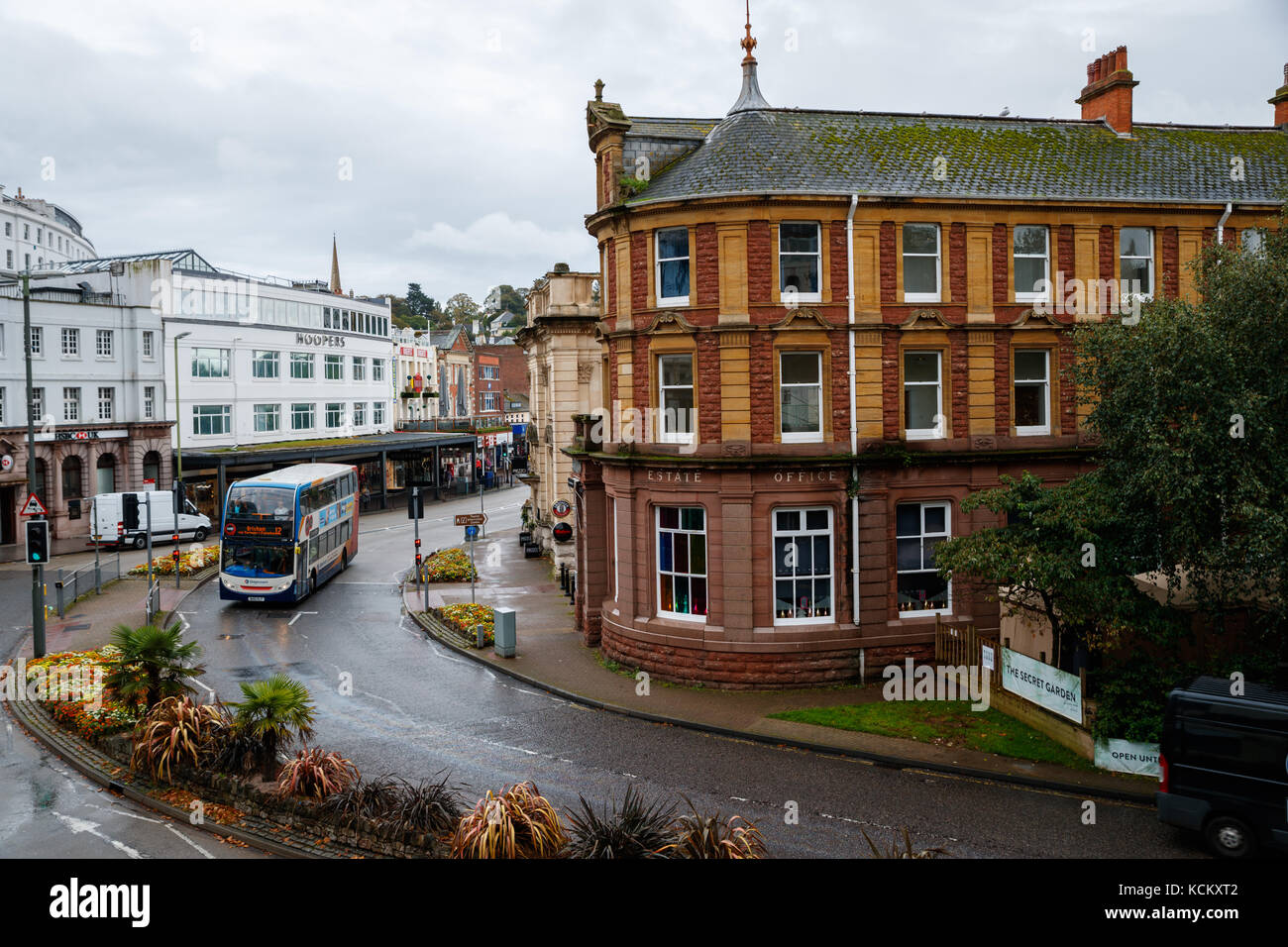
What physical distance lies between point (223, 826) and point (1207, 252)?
19.0 metres

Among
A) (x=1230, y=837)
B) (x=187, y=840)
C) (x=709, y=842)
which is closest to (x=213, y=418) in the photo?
(x=187, y=840)

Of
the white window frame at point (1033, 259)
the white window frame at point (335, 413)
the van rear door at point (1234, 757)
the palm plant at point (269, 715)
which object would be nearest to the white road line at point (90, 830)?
the palm plant at point (269, 715)

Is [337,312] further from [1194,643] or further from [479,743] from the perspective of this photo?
[1194,643]

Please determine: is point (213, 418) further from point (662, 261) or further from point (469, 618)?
point (662, 261)

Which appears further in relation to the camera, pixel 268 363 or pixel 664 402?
pixel 268 363

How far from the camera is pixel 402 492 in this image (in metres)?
72.2

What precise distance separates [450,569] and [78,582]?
12766mm

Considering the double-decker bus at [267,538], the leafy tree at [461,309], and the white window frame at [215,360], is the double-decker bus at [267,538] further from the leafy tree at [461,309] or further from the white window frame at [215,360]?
the leafy tree at [461,309]

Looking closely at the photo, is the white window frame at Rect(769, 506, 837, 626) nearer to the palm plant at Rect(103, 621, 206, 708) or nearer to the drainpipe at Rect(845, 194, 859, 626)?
the drainpipe at Rect(845, 194, 859, 626)

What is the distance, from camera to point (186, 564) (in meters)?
38.5

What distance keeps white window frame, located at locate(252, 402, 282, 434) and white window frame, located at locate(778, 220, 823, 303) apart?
47.1m

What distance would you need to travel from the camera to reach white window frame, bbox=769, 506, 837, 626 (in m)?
21.7

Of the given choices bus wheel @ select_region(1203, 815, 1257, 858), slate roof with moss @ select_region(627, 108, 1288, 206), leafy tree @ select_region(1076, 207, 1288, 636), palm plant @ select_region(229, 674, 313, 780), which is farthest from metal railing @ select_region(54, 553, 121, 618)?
bus wheel @ select_region(1203, 815, 1257, 858)
